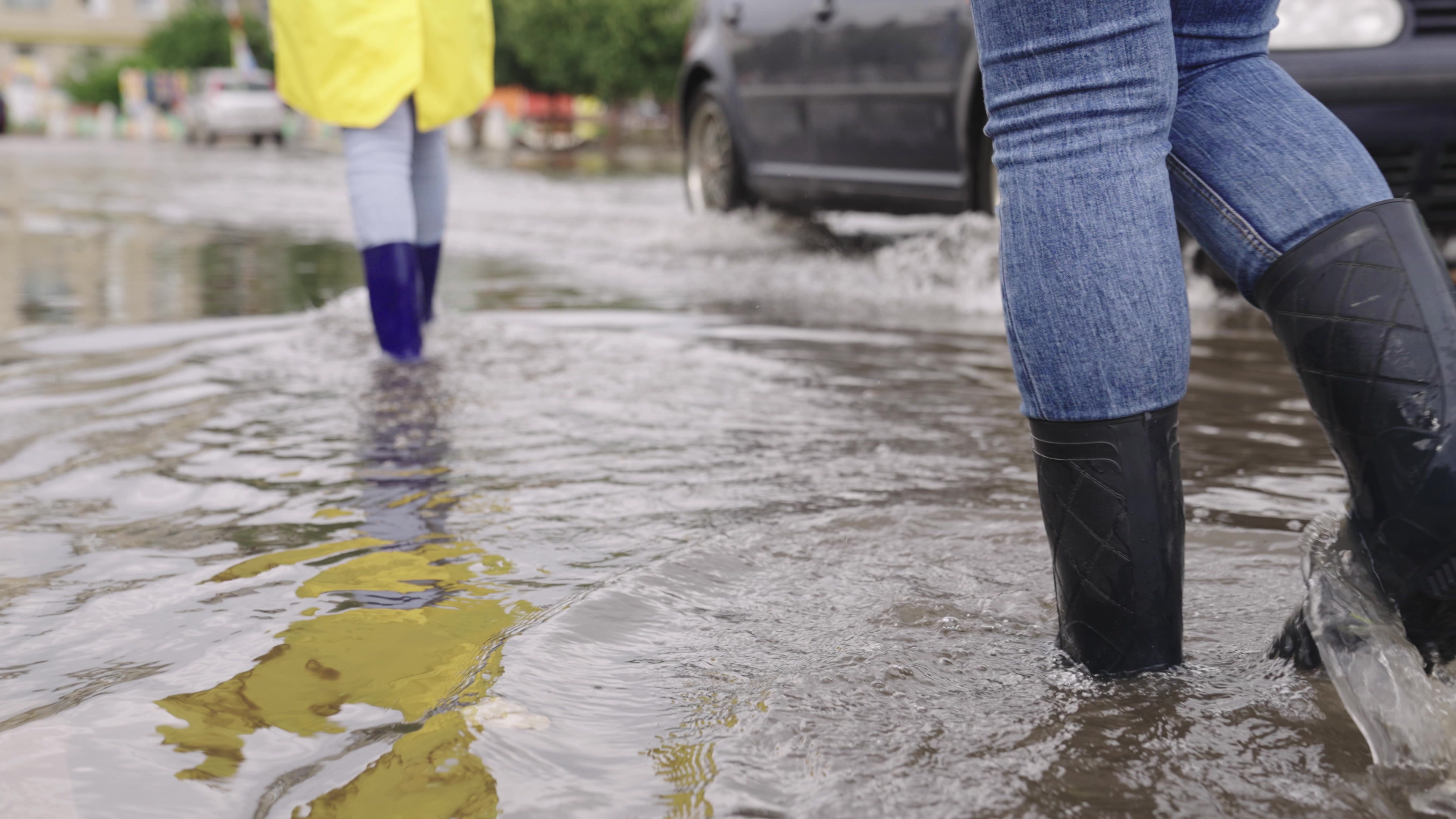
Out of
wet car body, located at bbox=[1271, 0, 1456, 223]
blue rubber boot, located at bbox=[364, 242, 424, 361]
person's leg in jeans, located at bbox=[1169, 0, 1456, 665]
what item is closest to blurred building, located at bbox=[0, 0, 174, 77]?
blue rubber boot, located at bbox=[364, 242, 424, 361]

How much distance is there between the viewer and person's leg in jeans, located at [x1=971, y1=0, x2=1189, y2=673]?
1254 mm

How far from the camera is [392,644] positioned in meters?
1.53

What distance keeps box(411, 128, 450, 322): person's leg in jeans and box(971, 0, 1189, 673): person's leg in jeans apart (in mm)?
2737

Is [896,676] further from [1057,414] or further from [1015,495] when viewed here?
[1015,495]

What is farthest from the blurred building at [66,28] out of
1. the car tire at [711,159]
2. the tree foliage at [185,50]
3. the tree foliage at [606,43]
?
the car tire at [711,159]

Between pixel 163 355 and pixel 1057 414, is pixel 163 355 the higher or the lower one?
the lower one

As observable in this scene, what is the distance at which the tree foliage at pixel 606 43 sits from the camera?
28.7 metres

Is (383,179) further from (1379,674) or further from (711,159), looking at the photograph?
(711,159)

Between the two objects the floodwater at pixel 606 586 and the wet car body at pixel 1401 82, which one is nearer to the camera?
the floodwater at pixel 606 586

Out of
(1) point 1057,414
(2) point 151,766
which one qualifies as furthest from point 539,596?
(1) point 1057,414

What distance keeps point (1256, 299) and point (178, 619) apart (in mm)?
1260

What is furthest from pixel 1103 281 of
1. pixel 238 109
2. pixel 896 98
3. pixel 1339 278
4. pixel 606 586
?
pixel 238 109

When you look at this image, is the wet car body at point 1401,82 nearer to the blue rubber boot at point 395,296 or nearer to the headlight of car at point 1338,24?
the headlight of car at point 1338,24

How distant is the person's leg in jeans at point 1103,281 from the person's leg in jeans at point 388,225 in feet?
7.39
